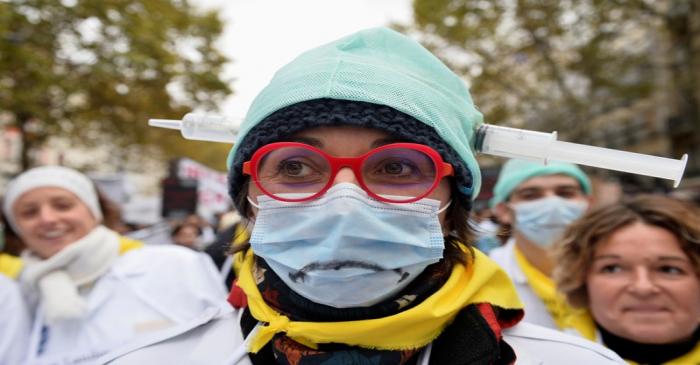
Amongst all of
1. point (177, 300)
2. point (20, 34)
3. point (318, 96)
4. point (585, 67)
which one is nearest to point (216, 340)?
point (318, 96)

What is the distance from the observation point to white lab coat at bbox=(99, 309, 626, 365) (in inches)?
54.6

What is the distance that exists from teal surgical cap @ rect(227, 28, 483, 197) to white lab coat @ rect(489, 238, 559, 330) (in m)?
1.32

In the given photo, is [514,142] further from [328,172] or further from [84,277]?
[84,277]

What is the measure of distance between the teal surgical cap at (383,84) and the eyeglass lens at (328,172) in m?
0.10

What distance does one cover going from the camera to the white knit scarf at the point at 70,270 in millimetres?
2646

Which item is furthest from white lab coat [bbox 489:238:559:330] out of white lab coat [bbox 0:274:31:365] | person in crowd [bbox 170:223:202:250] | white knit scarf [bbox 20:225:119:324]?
person in crowd [bbox 170:223:202:250]

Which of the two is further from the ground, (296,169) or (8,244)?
(296,169)

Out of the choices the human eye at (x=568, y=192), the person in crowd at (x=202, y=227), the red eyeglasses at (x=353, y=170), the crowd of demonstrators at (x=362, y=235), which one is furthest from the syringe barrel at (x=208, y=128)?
the person in crowd at (x=202, y=227)

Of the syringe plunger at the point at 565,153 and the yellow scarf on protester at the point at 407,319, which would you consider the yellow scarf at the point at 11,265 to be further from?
the syringe plunger at the point at 565,153

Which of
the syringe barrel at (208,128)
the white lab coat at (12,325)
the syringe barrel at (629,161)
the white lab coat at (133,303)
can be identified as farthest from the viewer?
the white lab coat at (133,303)

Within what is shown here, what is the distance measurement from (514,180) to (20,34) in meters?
7.38

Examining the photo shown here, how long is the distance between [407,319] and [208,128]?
79cm

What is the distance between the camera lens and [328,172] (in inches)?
53.2

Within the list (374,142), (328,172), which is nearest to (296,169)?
(328,172)
